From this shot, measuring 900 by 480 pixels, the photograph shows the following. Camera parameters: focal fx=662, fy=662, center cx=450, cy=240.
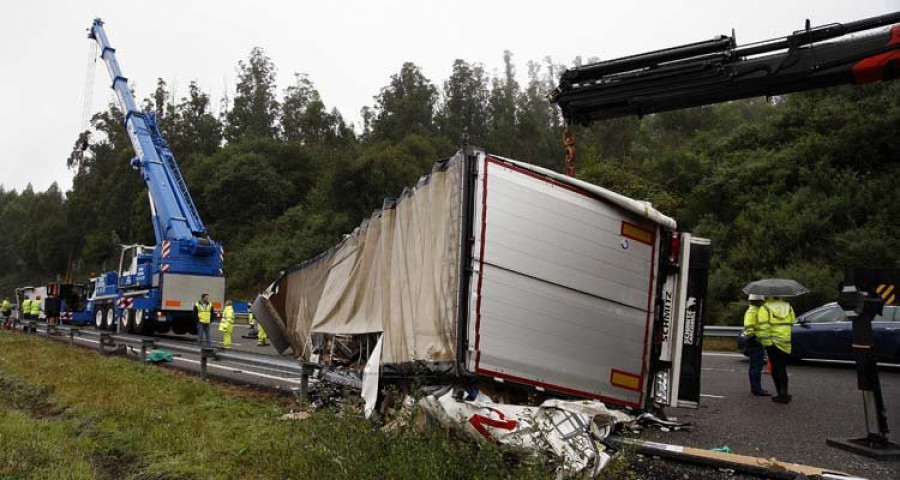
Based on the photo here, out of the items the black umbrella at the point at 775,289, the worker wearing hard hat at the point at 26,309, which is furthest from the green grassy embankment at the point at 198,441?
the worker wearing hard hat at the point at 26,309

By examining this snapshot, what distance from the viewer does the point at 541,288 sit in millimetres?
5488

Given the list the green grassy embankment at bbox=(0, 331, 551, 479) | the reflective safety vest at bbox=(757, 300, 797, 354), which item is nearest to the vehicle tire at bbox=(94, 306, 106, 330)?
the green grassy embankment at bbox=(0, 331, 551, 479)

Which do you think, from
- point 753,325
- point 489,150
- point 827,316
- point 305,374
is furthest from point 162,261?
point 489,150

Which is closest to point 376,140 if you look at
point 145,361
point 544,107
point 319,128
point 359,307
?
point 319,128

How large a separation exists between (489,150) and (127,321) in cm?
3310

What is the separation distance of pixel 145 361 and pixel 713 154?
85.8 ft

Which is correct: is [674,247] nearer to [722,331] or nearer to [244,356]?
[244,356]

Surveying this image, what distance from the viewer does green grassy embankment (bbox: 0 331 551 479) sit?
454 cm

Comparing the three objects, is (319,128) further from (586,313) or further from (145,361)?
(586,313)

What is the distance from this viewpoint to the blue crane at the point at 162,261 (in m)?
18.6

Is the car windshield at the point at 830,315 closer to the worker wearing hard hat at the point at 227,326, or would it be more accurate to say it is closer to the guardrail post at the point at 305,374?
the guardrail post at the point at 305,374

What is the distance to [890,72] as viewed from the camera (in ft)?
22.6

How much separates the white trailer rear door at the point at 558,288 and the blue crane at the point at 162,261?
50.2 ft

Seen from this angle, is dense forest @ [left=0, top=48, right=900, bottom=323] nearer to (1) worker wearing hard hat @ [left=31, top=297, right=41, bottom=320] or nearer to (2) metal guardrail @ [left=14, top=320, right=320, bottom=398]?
(2) metal guardrail @ [left=14, top=320, right=320, bottom=398]
